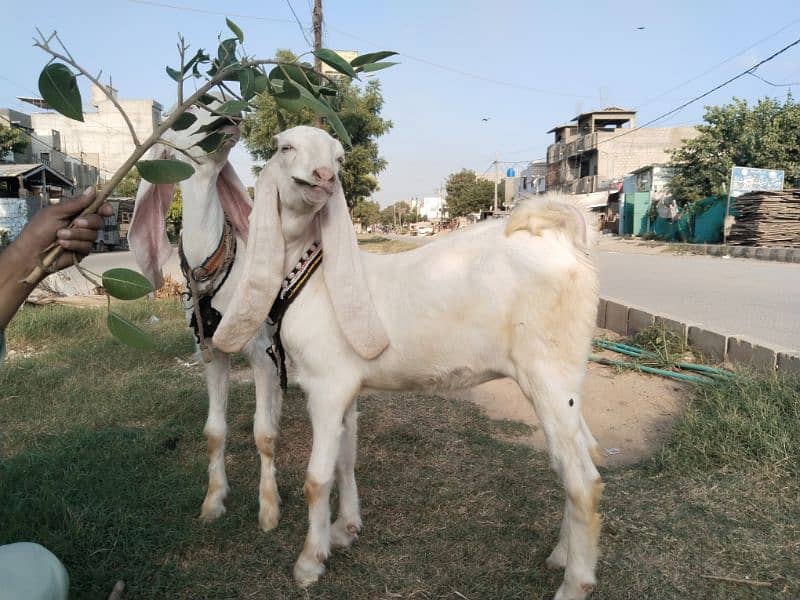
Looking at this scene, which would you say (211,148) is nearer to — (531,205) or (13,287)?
(13,287)

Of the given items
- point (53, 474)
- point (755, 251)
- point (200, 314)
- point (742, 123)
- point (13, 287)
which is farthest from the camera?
point (742, 123)

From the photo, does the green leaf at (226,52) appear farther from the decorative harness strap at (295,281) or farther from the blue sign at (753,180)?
the blue sign at (753,180)

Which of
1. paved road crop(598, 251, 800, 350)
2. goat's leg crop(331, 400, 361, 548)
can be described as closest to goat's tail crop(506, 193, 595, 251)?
goat's leg crop(331, 400, 361, 548)

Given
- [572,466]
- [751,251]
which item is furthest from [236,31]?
[751,251]

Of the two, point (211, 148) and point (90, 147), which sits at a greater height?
point (90, 147)

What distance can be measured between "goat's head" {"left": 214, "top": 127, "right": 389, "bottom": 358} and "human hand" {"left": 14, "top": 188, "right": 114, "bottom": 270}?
895 millimetres

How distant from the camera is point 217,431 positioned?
3219 millimetres

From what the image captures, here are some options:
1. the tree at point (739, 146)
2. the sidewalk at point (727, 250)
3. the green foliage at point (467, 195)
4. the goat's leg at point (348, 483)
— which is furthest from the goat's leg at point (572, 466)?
the green foliage at point (467, 195)

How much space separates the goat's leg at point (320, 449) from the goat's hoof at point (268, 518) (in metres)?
0.44

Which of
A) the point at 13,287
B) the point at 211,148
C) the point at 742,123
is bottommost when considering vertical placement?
the point at 13,287

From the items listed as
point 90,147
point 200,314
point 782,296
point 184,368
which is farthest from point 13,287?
point 90,147

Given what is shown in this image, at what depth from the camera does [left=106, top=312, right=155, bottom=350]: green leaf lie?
4.63 feet

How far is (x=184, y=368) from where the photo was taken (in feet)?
19.4

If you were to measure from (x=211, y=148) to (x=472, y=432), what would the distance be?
3.02 metres
